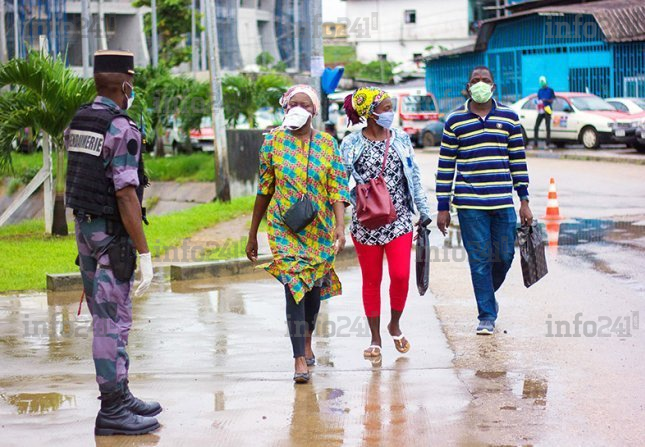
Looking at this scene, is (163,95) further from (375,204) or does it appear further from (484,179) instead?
(375,204)

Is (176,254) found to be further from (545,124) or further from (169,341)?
(545,124)

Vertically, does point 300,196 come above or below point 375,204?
above

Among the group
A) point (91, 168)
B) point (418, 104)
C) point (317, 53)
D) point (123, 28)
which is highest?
point (123, 28)

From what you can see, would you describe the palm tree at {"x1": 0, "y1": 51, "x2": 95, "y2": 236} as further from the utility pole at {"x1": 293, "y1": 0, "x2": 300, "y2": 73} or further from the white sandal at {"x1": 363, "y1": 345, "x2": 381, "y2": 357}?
the utility pole at {"x1": 293, "y1": 0, "x2": 300, "y2": 73}

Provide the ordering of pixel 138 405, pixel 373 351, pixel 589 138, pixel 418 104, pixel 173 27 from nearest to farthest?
pixel 138 405 < pixel 373 351 < pixel 589 138 < pixel 418 104 < pixel 173 27

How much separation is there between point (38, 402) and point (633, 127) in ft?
75.4

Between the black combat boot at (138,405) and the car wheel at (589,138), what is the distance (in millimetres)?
23939

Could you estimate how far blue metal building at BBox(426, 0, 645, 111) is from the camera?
34.4 m

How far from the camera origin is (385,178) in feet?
24.3

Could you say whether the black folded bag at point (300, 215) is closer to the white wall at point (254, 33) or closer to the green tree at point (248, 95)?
the green tree at point (248, 95)

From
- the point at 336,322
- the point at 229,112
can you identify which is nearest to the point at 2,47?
the point at 229,112

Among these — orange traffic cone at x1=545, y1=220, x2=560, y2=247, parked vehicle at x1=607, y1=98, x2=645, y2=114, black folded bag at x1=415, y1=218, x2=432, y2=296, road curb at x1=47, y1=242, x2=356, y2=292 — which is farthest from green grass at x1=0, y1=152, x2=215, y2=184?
black folded bag at x1=415, y1=218, x2=432, y2=296

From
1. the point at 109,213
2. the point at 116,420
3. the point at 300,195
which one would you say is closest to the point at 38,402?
the point at 116,420

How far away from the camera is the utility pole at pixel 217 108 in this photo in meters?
17.7
